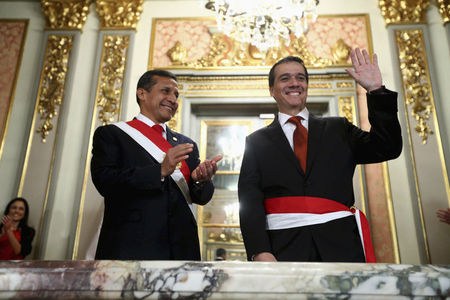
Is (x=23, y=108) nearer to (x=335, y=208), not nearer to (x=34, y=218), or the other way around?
(x=34, y=218)

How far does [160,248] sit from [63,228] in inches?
83.7

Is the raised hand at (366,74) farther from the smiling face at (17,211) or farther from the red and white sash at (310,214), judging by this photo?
the smiling face at (17,211)

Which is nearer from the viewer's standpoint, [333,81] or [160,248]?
[160,248]

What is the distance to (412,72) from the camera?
361 centimetres

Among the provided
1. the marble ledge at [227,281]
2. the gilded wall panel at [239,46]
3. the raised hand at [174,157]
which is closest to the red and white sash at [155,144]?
the raised hand at [174,157]

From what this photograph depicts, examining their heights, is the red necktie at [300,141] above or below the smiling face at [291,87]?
below

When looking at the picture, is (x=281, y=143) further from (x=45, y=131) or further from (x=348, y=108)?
(x=45, y=131)

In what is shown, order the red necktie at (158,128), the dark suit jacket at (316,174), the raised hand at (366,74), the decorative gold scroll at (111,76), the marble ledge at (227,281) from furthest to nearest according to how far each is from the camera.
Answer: the decorative gold scroll at (111,76)
the red necktie at (158,128)
the raised hand at (366,74)
the dark suit jacket at (316,174)
the marble ledge at (227,281)

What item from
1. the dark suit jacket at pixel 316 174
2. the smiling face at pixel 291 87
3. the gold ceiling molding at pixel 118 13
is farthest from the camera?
the gold ceiling molding at pixel 118 13

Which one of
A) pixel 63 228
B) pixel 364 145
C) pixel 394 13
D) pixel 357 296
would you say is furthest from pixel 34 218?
pixel 394 13

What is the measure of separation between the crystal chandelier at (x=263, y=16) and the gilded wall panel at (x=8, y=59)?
2.05 m

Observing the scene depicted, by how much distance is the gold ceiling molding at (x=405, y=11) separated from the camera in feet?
12.5

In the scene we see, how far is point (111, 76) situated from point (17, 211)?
146 centimetres

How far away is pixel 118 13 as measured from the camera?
4.04m
